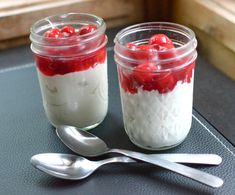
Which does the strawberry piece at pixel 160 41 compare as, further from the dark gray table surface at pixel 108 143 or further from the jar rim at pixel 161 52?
the dark gray table surface at pixel 108 143

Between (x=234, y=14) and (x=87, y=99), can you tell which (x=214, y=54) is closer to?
(x=234, y=14)

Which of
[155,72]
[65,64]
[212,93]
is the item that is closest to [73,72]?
[65,64]

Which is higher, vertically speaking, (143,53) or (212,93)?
(143,53)

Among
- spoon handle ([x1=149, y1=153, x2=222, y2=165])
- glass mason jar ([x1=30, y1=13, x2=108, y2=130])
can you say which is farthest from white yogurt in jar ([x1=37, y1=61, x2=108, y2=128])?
spoon handle ([x1=149, y1=153, x2=222, y2=165])

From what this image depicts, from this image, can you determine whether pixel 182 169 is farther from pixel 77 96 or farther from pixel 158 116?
pixel 77 96

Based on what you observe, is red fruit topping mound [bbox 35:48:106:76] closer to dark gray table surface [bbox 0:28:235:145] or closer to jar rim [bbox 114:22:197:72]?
jar rim [bbox 114:22:197:72]

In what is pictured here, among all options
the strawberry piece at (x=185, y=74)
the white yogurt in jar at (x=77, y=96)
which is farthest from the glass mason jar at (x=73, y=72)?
the strawberry piece at (x=185, y=74)

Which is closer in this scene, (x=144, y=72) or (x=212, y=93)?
(x=144, y=72)
